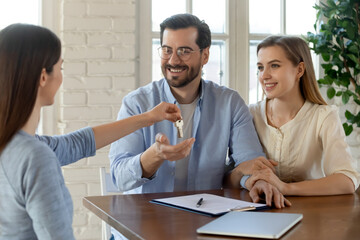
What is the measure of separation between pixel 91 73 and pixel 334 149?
1.54 meters

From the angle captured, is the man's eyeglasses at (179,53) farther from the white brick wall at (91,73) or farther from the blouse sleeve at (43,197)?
the blouse sleeve at (43,197)

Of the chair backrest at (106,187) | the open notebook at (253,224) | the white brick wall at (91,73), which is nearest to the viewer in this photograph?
the open notebook at (253,224)

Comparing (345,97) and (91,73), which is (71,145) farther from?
(345,97)

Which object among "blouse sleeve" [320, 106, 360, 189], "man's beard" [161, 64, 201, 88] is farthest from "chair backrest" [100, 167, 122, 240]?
"blouse sleeve" [320, 106, 360, 189]

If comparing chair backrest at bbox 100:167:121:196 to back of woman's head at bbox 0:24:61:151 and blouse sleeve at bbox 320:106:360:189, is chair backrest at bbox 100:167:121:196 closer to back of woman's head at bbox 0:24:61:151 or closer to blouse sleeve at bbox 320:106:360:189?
blouse sleeve at bbox 320:106:360:189

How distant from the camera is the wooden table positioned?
4.37ft

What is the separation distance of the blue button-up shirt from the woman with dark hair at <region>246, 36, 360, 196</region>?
0.10 metres

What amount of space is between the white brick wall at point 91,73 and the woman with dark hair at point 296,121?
3.23ft

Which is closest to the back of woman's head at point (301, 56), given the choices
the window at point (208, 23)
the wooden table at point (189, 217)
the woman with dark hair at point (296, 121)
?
the woman with dark hair at point (296, 121)

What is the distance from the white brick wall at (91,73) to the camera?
3.07 m

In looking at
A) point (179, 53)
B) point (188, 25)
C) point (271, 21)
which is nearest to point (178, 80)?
point (179, 53)

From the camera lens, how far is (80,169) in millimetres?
3084

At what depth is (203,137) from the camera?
2.36m

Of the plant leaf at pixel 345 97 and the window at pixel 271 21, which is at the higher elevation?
the window at pixel 271 21
